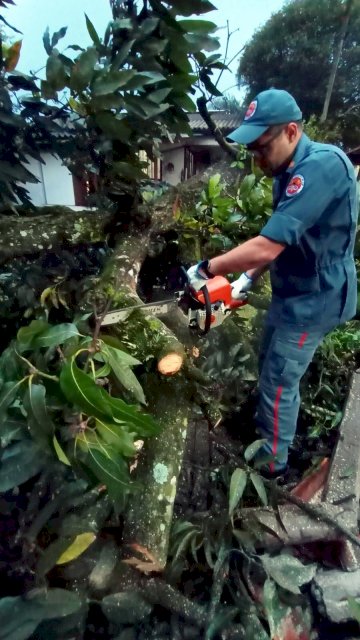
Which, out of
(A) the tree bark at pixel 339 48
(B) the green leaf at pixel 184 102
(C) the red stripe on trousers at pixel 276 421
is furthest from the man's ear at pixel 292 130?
(A) the tree bark at pixel 339 48

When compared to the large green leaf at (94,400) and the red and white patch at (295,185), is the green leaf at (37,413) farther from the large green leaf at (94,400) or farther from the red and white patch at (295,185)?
the red and white patch at (295,185)

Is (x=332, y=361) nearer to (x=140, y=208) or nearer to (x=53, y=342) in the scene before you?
(x=140, y=208)

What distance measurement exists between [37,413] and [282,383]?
45.3 inches

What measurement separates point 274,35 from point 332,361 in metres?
7.69

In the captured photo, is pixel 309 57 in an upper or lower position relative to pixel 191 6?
upper

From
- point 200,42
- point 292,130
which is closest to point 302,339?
point 292,130

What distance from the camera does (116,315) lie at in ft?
4.68

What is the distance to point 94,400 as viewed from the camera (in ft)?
2.88

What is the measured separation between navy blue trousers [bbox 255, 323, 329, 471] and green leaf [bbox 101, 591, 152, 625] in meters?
0.83

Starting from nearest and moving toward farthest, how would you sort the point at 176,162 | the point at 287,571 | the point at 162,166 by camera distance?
the point at 287,571
the point at 162,166
the point at 176,162

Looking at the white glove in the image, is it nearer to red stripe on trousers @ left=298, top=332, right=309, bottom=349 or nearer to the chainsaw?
the chainsaw

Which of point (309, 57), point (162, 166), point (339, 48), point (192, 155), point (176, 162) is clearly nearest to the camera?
point (162, 166)

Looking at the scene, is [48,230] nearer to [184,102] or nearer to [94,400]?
[184,102]

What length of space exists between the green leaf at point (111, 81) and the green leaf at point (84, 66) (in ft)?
0.12
